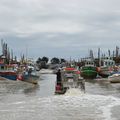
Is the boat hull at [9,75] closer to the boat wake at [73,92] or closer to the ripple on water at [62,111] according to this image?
the boat wake at [73,92]

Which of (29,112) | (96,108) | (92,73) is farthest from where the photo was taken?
(92,73)

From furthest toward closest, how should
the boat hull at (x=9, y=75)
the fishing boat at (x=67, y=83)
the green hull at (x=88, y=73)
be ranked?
1. the green hull at (x=88, y=73)
2. the boat hull at (x=9, y=75)
3. the fishing boat at (x=67, y=83)

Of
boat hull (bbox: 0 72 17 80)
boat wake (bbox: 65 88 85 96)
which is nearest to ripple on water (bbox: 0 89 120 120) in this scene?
boat wake (bbox: 65 88 85 96)

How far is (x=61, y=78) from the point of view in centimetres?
3253

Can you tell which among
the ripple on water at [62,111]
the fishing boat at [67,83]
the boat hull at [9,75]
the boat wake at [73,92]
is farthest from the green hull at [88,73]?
the ripple on water at [62,111]

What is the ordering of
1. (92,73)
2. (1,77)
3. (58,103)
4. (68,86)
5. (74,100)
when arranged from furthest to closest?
(92,73) < (1,77) < (68,86) < (74,100) < (58,103)

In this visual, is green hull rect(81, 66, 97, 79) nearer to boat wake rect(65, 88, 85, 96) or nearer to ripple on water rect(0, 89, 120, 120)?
boat wake rect(65, 88, 85, 96)

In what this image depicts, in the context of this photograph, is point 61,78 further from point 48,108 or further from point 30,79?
point 30,79

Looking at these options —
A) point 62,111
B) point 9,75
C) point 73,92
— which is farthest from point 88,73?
point 62,111

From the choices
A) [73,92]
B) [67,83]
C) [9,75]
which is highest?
[67,83]

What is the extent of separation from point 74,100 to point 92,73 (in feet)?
167

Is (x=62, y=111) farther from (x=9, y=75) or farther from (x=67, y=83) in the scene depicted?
(x=9, y=75)

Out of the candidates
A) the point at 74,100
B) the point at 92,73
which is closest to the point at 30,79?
the point at 92,73

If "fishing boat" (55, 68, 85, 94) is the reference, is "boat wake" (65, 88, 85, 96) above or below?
below
